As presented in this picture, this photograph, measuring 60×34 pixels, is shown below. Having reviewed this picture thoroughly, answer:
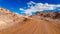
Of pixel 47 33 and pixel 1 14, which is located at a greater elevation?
pixel 1 14

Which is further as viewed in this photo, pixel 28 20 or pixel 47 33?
pixel 28 20

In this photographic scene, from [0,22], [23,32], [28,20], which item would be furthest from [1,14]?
[23,32]

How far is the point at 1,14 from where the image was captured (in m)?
26.2

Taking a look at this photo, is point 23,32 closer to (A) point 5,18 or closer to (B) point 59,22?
(B) point 59,22

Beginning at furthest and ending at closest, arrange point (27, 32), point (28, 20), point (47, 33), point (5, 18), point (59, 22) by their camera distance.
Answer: point (5, 18), point (28, 20), point (59, 22), point (27, 32), point (47, 33)

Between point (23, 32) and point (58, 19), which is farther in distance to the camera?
point (58, 19)

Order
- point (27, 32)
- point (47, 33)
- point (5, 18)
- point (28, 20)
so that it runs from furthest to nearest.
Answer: point (5, 18)
point (28, 20)
point (27, 32)
point (47, 33)

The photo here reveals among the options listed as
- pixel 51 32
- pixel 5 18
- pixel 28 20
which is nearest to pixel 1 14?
pixel 5 18

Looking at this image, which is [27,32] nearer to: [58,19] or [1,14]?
[58,19]

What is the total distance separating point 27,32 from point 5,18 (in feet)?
34.4

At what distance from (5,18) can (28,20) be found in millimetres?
4513

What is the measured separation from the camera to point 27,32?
15.7 metres

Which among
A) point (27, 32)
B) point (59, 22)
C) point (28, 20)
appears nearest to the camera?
point (27, 32)

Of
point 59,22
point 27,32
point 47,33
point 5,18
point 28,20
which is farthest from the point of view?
point 5,18
